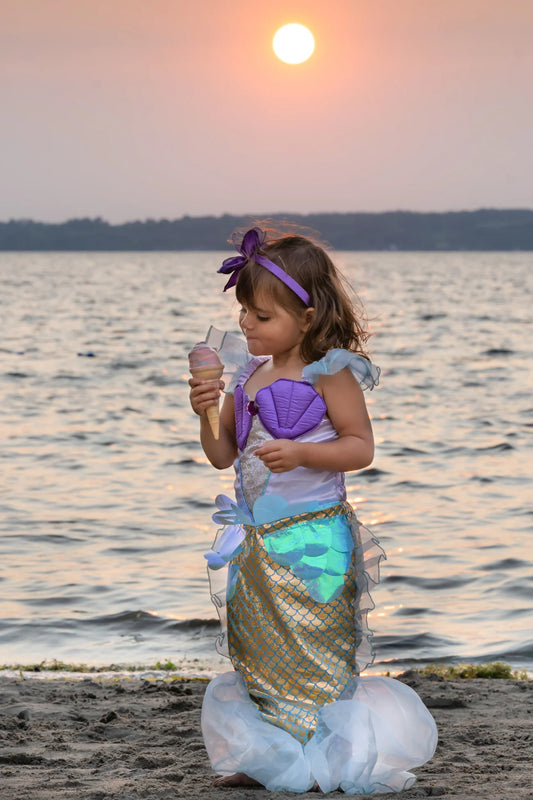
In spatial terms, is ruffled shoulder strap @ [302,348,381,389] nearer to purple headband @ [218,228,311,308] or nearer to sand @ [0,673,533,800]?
purple headband @ [218,228,311,308]

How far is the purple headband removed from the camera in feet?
11.5

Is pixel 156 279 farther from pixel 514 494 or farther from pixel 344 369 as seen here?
pixel 344 369

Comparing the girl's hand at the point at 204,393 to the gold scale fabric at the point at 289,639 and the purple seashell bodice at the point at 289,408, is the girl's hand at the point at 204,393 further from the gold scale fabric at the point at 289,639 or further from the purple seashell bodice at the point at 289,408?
the gold scale fabric at the point at 289,639

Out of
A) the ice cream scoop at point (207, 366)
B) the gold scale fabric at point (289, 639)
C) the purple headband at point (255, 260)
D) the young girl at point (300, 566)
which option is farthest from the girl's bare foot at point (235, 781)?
the purple headband at point (255, 260)

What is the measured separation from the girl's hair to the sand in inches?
55.8

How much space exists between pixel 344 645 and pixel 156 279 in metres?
74.2

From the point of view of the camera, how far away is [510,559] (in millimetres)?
8281

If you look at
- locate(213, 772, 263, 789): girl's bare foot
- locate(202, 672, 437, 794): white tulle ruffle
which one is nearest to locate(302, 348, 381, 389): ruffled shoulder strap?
locate(202, 672, 437, 794): white tulle ruffle

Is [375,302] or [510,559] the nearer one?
[510,559]

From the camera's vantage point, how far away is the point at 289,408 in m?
3.52

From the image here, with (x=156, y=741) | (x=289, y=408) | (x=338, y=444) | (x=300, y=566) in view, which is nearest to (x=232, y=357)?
(x=289, y=408)

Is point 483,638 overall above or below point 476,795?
below

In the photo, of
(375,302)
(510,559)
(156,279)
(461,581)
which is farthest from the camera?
(156,279)

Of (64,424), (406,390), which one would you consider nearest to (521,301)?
(406,390)
